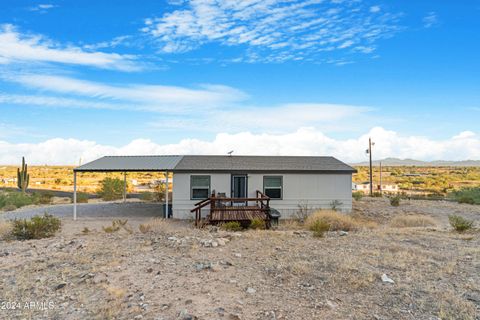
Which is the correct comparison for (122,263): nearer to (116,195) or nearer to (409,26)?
(409,26)

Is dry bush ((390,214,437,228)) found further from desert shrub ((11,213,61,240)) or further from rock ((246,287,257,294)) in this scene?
desert shrub ((11,213,61,240))

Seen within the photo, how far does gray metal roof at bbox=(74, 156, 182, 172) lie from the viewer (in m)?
14.5

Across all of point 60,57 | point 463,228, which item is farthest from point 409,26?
point 60,57

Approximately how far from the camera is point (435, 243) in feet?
31.1

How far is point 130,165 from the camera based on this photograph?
15.4 meters

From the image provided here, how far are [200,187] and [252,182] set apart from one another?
2529mm

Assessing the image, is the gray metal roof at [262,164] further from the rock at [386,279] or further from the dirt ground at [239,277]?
the rock at [386,279]

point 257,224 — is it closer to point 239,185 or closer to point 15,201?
point 239,185

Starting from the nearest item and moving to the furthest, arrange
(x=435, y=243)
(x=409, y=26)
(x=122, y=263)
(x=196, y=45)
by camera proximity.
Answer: (x=122, y=263)
(x=435, y=243)
(x=409, y=26)
(x=196, y=45)

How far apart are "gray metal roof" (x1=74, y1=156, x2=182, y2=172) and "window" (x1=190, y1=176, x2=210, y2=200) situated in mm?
1281

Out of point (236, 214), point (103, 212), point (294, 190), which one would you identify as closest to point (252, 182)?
point (294, 190)

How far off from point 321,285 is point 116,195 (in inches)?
902

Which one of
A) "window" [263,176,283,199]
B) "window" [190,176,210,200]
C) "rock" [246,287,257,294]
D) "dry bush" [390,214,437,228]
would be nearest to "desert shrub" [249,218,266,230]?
"window" [263,176,283,199]

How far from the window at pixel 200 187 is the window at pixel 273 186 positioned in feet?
9.18
